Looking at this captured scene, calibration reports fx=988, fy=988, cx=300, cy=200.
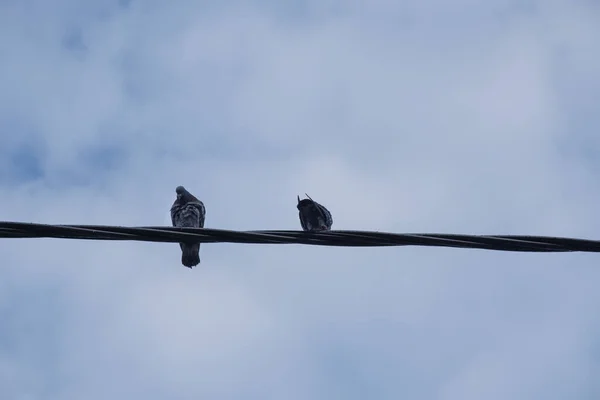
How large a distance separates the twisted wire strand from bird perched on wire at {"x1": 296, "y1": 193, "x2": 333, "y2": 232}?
6.54 meters

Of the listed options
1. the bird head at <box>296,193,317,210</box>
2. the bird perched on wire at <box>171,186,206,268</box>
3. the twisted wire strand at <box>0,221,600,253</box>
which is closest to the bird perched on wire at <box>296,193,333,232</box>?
the bird head at <box>296,193,317,210</box>

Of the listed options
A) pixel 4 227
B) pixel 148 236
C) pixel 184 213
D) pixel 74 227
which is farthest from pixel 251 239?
pixel 184 213

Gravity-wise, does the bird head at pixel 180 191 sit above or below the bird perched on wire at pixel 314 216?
above

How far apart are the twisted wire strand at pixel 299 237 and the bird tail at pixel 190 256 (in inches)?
242

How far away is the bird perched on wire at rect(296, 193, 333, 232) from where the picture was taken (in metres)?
12.1

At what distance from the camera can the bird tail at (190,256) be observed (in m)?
11.7

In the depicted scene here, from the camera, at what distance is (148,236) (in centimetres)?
544

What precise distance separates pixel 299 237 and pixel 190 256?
644 cm

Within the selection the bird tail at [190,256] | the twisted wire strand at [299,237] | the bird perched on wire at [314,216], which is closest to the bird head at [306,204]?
the bird perched on wire at [314,216]

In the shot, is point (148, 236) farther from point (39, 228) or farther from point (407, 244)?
point (407, 244)

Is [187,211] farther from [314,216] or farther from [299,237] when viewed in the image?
[299,237]

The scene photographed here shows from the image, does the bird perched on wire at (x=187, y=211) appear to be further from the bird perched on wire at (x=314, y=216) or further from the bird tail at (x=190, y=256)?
the bird perched on wire at (x=314, y=216)

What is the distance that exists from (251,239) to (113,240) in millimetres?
756

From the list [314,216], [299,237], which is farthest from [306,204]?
[299,237]
